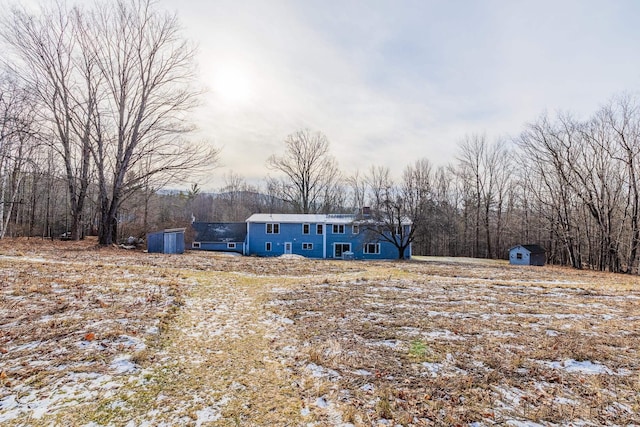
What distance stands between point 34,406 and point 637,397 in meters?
6.38

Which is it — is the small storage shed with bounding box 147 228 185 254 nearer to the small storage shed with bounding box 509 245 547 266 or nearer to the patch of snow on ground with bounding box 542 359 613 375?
the patch of snow on ground with bounding box 542 359 613 375

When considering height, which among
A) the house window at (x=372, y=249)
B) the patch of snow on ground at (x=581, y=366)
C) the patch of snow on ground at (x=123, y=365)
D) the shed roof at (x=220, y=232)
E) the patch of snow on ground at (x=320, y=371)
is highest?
the shed roof at (x=220, y=232)

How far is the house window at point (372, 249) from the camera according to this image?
29000 millimetres

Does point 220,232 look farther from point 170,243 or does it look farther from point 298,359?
point 298,359

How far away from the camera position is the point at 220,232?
3219 centimetres

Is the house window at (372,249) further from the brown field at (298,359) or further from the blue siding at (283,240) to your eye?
the brown field at (298,359)

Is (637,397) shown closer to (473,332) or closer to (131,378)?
(473,332)

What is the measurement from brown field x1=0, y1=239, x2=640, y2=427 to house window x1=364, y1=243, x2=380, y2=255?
21.0 m

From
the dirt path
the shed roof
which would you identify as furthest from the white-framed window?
the dirt path

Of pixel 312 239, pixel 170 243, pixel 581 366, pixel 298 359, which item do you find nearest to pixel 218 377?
pixel 298 359

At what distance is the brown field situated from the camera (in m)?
3.15

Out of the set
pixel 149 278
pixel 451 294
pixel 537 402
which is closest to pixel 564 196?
pixel 451 294

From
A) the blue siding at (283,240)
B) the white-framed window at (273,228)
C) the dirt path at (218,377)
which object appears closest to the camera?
the dirt path at (218,377)

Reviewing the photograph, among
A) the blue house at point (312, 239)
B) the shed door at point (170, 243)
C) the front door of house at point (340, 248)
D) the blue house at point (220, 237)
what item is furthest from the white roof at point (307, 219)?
the shed door at point (170, 243)
